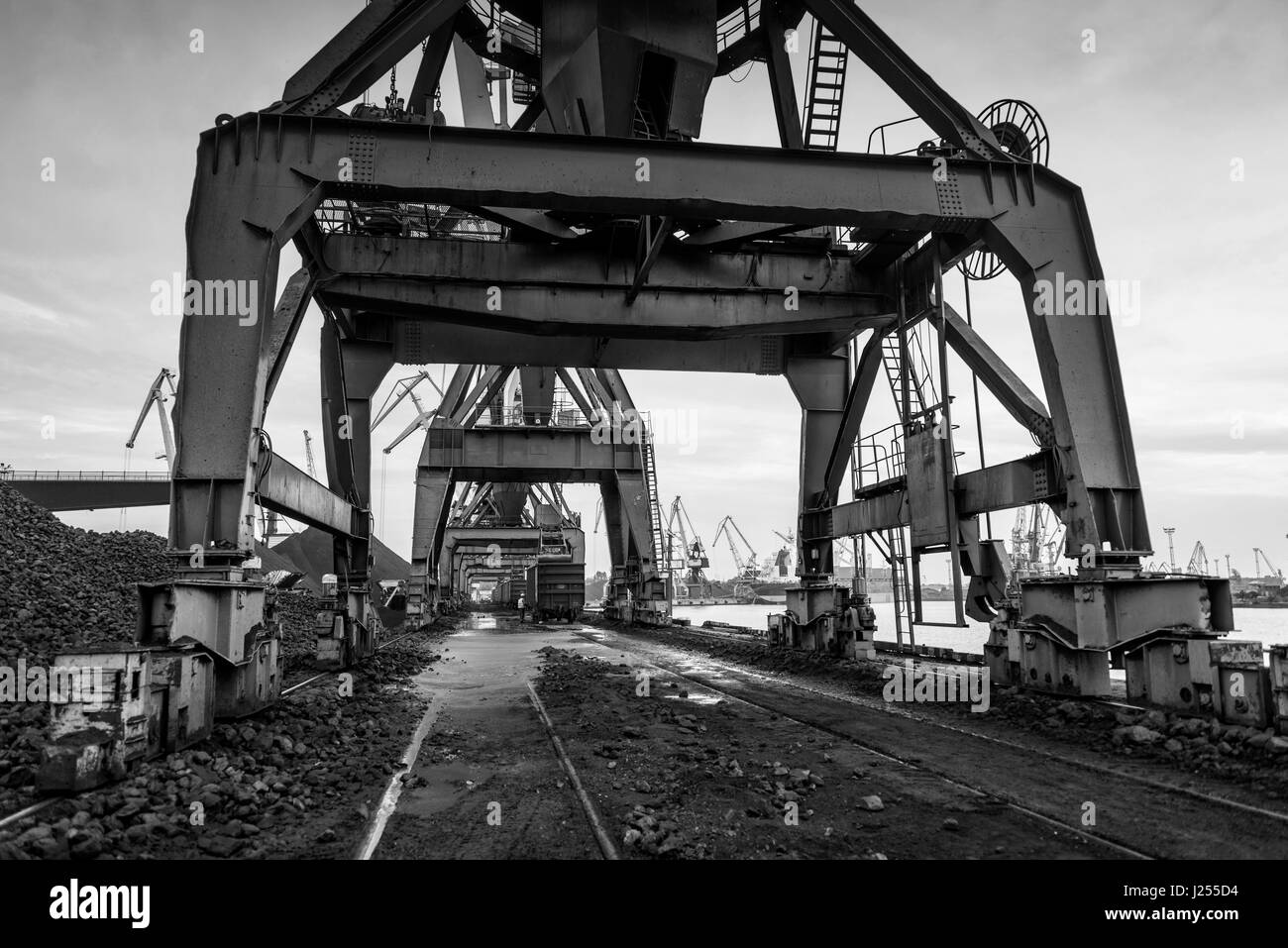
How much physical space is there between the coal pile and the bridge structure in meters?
3.00

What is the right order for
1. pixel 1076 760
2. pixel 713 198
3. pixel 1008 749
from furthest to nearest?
pixel 713 198 < pixel 1008 749 < pixel 1076 760

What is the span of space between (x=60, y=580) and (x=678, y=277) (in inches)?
465

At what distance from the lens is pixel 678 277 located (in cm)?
1234

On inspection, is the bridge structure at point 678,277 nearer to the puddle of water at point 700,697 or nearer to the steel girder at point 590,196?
the steel girder at point 590,196

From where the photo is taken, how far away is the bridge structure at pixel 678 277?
7.84 m

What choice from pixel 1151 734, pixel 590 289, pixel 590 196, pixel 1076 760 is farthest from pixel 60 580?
pixel 1151 734

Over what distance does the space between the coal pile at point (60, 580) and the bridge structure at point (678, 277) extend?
9.84 feet

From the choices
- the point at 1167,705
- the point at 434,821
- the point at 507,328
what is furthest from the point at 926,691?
the point at 507,328

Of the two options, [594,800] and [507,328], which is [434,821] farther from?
[507,328]

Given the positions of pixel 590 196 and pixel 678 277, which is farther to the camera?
pixel 678 277

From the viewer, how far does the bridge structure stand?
25.7 feet

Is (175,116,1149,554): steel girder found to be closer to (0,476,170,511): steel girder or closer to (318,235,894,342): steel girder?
(318,235,894,342): steel girder

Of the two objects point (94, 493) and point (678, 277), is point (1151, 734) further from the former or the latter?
point (94, 493)

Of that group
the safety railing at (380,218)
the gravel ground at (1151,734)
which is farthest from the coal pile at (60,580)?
the gravel ground at (1151,734)
